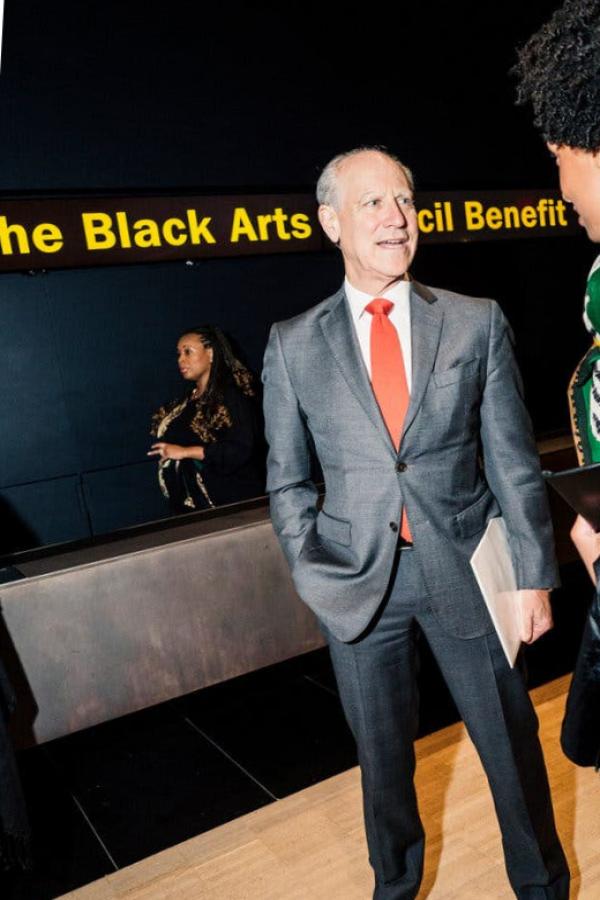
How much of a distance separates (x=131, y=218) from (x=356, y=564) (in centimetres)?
292

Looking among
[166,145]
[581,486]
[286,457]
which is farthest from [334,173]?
[166,145]

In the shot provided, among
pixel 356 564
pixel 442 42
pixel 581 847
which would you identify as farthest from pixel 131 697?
pixel 442 42

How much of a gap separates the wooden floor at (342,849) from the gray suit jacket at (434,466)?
0.77 metres

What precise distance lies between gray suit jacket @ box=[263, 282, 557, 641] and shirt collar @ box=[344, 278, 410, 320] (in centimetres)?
2

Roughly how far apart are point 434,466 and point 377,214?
523mm

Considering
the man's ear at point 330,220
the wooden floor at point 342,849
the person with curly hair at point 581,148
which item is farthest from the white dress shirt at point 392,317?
the wooden floor at point 342,849

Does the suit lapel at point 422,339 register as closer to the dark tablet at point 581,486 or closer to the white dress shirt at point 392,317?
the white dress shirt at point 392,317

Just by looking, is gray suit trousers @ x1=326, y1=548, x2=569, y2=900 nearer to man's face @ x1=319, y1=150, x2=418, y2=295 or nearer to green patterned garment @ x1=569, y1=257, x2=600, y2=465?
green patterned garment @ x1=569, y1=257, x2=600, y2=465

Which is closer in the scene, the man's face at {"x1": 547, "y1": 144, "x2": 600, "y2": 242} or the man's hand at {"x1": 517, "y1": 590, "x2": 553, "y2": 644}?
the man's face at {"x1": 547, "y1": 144, "x2": 600, "y2": 242}

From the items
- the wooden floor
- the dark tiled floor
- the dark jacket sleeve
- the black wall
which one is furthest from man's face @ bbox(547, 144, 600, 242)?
the black wall

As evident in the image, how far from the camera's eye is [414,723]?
5.52 ft

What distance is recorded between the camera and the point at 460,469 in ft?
5.12

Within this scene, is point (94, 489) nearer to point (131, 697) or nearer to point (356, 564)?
point (131, 697)

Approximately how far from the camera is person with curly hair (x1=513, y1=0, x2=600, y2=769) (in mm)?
947
